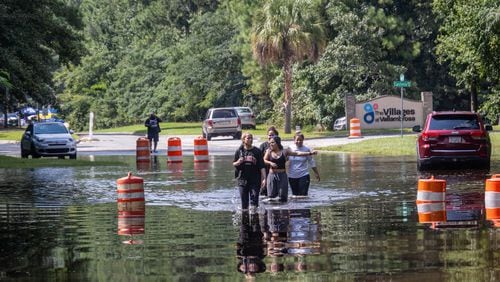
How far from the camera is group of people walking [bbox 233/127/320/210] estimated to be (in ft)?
65.8

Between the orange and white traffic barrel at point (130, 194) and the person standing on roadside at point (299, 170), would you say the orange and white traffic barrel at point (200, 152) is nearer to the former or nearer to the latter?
the person standing on roadside at point (299, 170)

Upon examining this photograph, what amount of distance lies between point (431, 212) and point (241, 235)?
4.10m

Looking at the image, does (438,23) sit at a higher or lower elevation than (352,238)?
higher

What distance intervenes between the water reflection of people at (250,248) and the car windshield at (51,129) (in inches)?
996

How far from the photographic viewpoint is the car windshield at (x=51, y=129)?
43562 mm

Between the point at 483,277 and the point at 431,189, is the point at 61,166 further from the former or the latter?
the point at 483,277

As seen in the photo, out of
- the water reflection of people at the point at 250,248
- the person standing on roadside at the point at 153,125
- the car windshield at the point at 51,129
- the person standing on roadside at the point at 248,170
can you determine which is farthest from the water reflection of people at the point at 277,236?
the person standing on roadside at the point at 153,125

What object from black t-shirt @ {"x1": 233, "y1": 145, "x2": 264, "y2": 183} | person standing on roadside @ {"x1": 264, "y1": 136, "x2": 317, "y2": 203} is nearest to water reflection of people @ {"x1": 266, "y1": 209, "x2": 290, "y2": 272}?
black t-shirt @ {"x1": 233, "y1": 145, "x2": 264, "y2": 183}

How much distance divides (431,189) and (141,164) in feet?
60.3

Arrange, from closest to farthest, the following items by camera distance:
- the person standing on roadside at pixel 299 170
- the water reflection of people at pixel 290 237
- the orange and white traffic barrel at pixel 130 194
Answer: the water reflection of people at pixel 290 237, the orange and white traffic barrel at pixel 130 194, the person standing on roadside at pixel 299 170

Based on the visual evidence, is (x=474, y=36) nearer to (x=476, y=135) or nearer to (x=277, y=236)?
(x=476, y=135)

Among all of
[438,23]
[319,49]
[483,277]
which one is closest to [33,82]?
[319,49]

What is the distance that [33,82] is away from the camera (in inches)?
1740

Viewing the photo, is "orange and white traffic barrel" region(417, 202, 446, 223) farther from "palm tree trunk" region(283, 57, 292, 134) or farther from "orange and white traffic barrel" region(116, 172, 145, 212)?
"palm tree trunk" region(283, 57, 292, 134)
